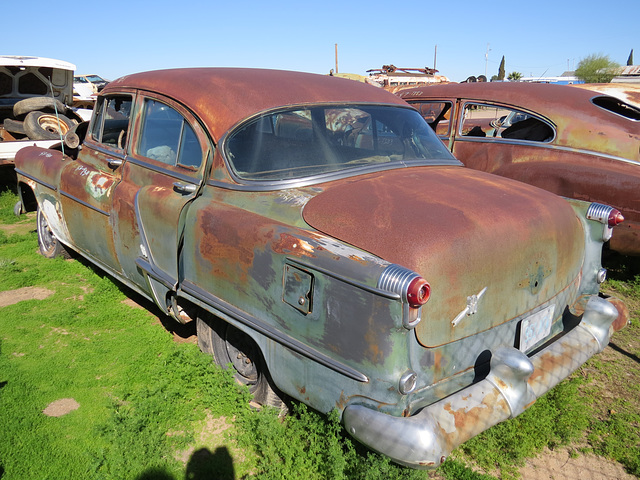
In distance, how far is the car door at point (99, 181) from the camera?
3811 mm

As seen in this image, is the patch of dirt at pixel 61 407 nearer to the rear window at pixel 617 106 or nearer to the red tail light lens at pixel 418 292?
the red tail light lens at pixel 418 292

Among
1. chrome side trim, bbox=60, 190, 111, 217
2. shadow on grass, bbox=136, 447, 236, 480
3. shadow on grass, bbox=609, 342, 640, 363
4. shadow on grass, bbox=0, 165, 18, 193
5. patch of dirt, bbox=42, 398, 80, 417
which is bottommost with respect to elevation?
shadow on grass, bbox=0, 165, 18, 193

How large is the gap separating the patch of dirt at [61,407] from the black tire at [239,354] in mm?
840

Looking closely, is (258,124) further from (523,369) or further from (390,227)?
(523,369)

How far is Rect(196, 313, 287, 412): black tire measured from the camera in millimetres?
2947

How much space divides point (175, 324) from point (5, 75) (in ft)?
27.6

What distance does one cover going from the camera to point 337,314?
2.20 metres

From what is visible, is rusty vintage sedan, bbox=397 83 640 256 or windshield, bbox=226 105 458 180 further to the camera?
rusty vintage sedan, bbox=397 83 640 256

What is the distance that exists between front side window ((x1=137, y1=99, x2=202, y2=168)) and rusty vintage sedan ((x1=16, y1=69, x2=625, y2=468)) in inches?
0.6

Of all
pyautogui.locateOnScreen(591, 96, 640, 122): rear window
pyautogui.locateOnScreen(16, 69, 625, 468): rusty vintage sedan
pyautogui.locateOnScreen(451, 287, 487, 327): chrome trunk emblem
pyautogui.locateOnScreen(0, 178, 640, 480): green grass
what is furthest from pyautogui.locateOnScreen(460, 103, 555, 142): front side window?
pyautogui.locateOnScreen(451, 287, 487, 327): chrome trunk emblem

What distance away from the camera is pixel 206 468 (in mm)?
2670

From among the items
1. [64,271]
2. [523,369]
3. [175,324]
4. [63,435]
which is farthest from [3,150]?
[523,369]

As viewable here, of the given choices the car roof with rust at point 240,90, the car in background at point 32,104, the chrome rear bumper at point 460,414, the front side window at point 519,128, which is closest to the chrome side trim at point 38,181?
the car roof with rust at point 240,90

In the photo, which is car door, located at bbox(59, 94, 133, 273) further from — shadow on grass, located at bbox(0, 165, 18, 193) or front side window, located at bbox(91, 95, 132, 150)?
shadow on grass, located at bbox(0, 165, 18, 193)
